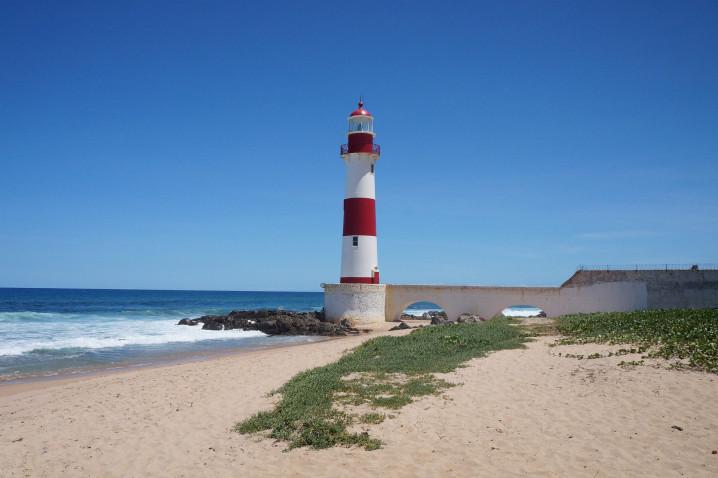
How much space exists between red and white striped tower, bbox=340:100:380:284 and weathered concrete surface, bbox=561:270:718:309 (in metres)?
11.1

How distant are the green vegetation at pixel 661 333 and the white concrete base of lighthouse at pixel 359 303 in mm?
10733

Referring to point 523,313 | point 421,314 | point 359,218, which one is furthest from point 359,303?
point 523,313

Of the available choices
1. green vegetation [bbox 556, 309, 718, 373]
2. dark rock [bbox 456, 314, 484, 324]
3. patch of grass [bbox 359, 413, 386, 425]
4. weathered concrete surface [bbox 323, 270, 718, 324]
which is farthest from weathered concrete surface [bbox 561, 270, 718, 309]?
patch of grass [bbox 359, 413, 386, 425]

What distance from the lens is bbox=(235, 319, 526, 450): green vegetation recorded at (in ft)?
24.6

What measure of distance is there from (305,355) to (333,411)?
8301mm

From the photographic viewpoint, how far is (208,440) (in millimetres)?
7758

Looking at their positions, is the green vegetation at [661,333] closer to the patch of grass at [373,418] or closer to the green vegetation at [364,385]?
the green vegetation at [364,385]

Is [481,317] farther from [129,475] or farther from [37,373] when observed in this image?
[129,475]

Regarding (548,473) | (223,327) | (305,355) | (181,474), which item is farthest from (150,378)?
(223,327)

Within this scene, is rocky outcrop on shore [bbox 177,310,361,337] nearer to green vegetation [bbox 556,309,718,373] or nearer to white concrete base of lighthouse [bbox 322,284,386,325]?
white concrete base of lighthouse [bbox 322,284,386,325]

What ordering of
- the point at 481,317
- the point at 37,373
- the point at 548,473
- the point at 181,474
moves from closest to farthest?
the point at 548,473, the point at 181,474, the point at 37,373, the point at 481,317

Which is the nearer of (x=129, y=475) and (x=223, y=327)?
(x=129, y=475)

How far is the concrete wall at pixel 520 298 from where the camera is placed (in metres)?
22.1

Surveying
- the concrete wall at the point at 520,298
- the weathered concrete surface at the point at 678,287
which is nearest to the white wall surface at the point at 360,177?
the concrete wall at the point at 520,298
